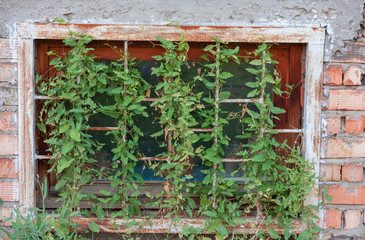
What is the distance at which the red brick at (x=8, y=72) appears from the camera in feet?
7.04

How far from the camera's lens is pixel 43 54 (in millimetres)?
2242

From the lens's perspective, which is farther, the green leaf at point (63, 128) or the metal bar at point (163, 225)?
the metal bar at point (163, 225)

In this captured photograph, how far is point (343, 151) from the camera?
2.20 metres

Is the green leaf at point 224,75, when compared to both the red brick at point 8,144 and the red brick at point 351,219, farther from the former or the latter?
the red brick at point 8,144

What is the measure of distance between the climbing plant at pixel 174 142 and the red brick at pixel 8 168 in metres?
0.24

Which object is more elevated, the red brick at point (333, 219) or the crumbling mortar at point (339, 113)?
the crumbling mortar at point (339, 113)

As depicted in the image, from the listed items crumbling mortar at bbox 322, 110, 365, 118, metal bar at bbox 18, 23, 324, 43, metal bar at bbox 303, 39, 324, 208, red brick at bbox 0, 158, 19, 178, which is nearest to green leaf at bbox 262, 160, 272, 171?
metal bar at bbox 303, 39, 324, 208

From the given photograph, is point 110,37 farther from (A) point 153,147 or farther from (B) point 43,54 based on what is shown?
(A) point 153,147

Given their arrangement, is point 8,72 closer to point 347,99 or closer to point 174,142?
point 174,142

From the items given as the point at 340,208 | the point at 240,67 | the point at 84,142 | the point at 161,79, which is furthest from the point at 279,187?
the point at 84,142

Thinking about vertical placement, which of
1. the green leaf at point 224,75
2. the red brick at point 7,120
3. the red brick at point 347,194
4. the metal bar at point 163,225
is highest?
the green leaf at point 224,75

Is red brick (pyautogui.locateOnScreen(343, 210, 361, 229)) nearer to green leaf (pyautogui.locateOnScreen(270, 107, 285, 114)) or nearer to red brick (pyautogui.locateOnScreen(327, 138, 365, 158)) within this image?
red brick (pyautogui.locateOnScreen(327, 138, 365, 158))

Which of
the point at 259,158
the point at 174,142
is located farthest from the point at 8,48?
the point at 259,158

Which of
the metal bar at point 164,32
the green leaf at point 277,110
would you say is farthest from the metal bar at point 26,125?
the green leaf at point 277,110
